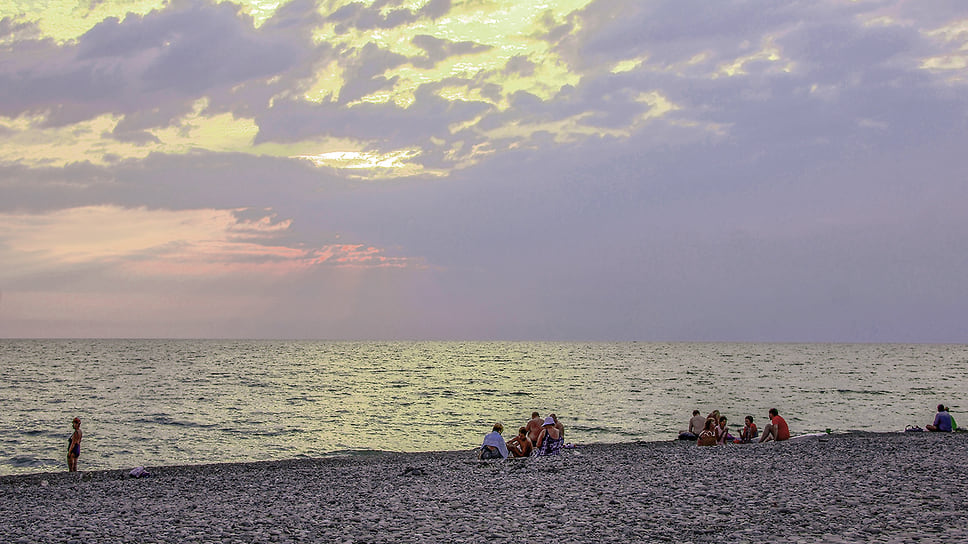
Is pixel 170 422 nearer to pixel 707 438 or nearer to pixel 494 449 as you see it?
pixel 494 449

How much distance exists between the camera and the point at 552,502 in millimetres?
14766

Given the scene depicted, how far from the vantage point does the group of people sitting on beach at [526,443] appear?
23.1 metres

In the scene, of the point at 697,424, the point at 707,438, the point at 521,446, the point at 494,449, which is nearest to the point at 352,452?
the point at 521,446

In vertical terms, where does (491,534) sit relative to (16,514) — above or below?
above

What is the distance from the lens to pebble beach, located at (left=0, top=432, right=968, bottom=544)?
12.2 meters

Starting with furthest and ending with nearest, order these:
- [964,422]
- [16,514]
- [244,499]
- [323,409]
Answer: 1. [323,409]
2. [964,422]
3. [244,499]
4. [16,514]

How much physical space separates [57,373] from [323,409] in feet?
243

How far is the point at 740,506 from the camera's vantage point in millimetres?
13750

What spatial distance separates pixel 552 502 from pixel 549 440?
31.4ft

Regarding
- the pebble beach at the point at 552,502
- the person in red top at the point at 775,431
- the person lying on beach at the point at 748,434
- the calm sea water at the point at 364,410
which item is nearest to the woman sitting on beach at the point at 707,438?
the person lying on beach at the point at 748,434

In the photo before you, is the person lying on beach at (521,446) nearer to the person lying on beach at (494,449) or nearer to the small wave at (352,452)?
the person lying on beach at (494,449)

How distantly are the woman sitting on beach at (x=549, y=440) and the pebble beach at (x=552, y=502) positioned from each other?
1.41 meters

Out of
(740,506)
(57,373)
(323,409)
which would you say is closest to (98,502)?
(740,506)

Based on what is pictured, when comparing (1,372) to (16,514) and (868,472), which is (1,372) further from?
(868,472)
